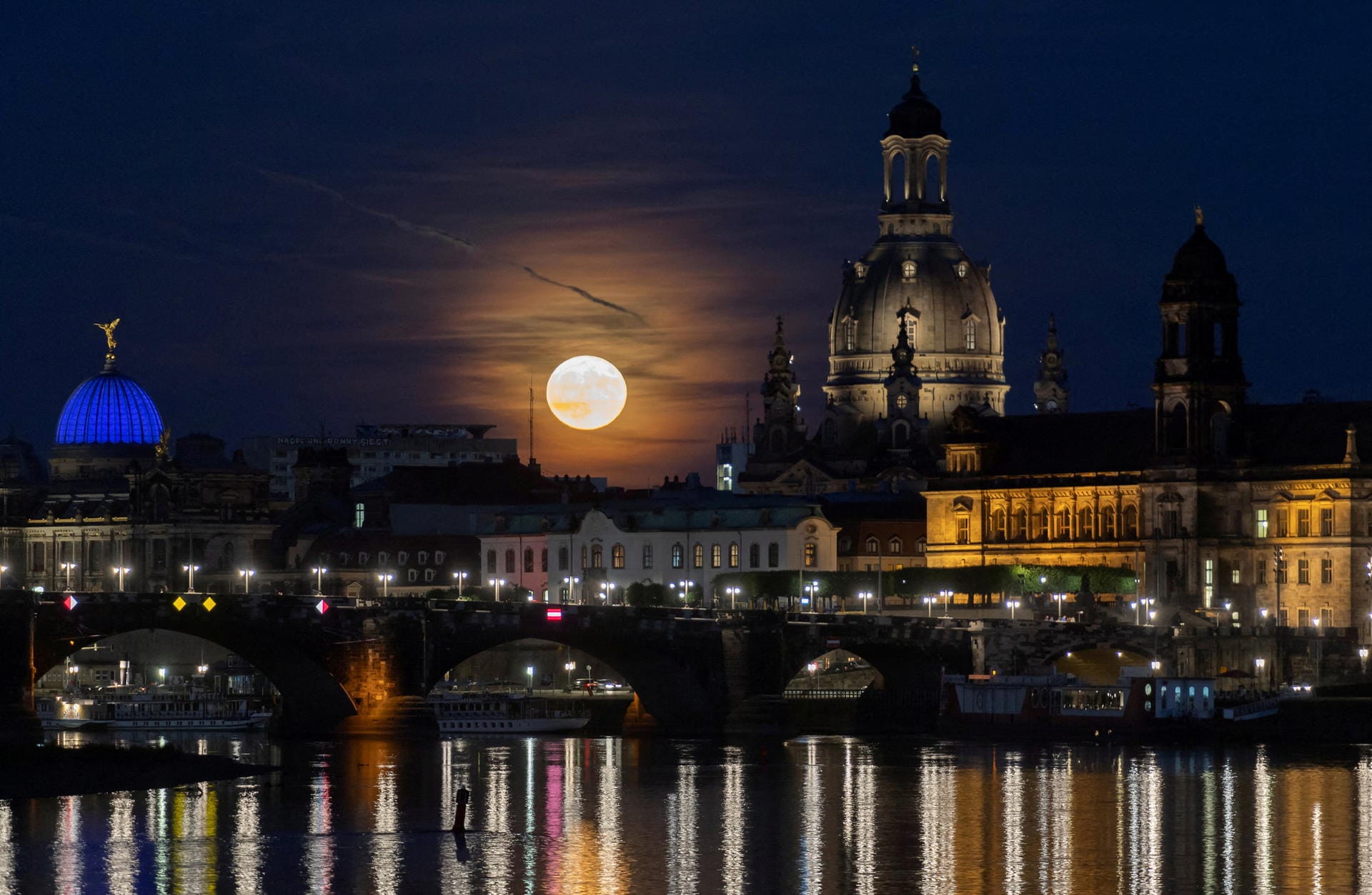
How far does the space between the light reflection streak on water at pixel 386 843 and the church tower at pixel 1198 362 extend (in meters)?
83.8

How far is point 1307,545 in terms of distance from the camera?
192 m

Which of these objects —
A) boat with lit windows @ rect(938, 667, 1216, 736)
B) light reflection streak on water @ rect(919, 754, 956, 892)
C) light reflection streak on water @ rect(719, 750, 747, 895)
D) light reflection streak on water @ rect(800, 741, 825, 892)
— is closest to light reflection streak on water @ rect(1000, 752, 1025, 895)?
light reflection streak on water @ rect(919, 754, 956, 892)

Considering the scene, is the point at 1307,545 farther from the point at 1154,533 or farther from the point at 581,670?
the point at 581,670

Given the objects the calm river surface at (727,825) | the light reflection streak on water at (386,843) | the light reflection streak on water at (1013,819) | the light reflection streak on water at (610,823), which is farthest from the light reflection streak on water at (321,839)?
the light reflection streak on water at (1013,819)

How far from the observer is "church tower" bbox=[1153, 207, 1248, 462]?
194m

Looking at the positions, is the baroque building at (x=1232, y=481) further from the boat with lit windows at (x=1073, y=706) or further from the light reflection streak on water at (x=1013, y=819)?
the light reflection streak on water at (x=1013, y=819)

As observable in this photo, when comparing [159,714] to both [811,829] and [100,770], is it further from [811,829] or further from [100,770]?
[811,829]

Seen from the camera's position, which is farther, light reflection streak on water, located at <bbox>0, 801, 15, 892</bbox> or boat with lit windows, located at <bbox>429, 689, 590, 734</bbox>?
boat with lit windows, located at <bbox>429, 689, 590, 734</bbox>

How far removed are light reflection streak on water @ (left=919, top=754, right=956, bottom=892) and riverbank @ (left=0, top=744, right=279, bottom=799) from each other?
26498 millimetres

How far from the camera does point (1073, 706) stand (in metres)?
149

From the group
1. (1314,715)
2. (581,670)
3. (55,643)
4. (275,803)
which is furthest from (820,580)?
(275,803)

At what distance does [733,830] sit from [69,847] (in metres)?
21.6

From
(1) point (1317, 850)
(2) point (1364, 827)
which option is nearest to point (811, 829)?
(1) point (1317, 850)

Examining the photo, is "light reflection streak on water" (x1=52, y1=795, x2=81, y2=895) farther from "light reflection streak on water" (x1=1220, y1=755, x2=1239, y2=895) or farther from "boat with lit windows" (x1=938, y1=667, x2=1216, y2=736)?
"boat with lit windows" (x1=938, y1=667, x2=1216, y2=736)
